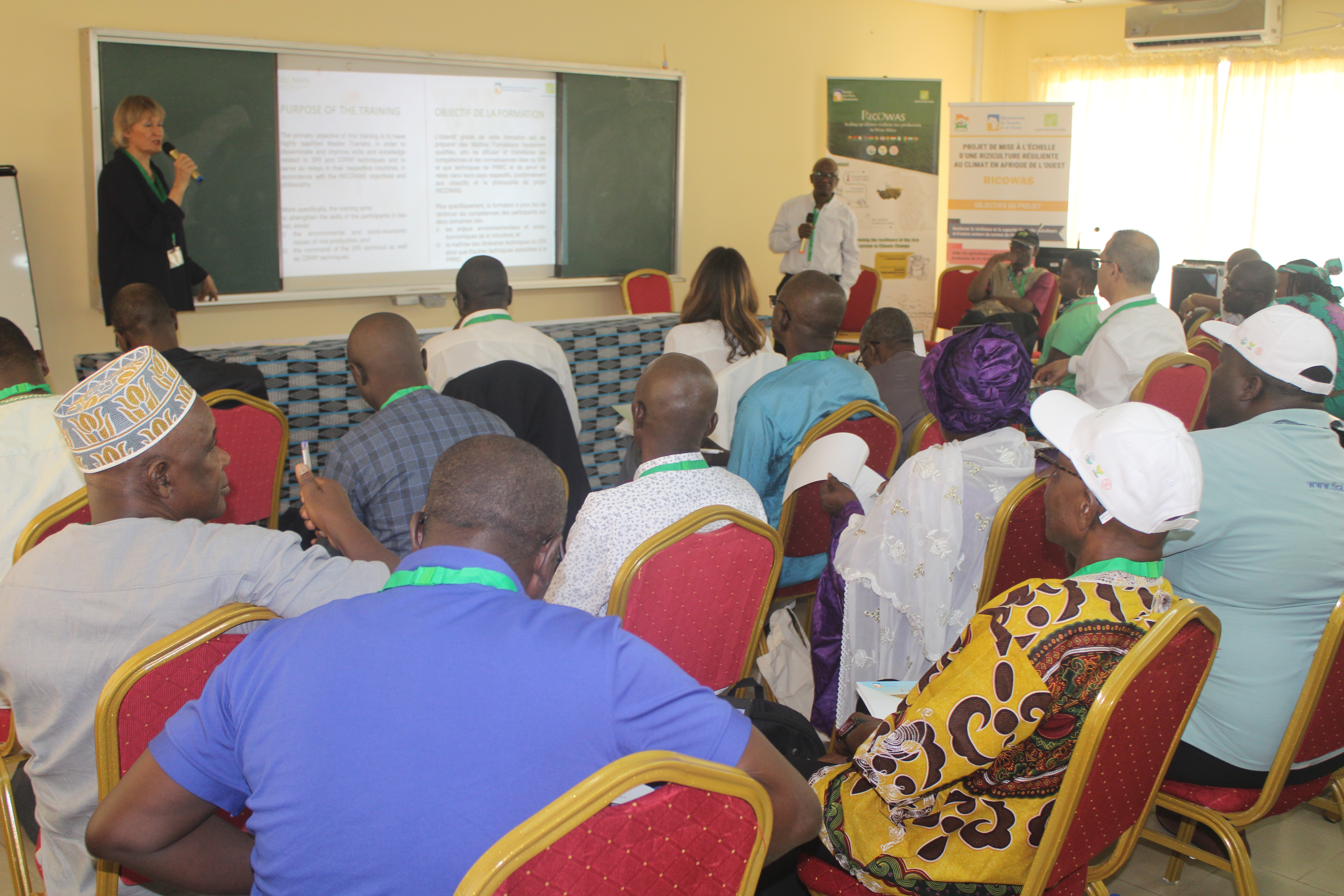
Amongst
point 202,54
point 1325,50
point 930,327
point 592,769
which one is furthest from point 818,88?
point 592,769

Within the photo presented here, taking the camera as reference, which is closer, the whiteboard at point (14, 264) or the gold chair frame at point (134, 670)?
the gold chair frame at point (134, 670)

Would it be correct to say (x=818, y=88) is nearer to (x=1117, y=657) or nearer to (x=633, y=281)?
(x=633, y=281)

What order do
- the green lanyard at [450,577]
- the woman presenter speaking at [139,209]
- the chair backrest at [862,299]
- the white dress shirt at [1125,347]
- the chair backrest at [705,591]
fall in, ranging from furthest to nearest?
the chair backrest at [862,299], the woman presenter speaking at [139,209], the white dress shirt at [1125,347], the chair backrest at [705,591], the green lanyard at [450,577]

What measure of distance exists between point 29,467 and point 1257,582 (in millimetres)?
2441

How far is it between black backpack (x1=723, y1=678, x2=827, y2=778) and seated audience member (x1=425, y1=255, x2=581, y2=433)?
5.51 feet

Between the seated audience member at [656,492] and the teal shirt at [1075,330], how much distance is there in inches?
114

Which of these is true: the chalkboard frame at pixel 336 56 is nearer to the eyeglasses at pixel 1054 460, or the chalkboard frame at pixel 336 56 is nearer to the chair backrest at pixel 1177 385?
the chair backrest at pixel 1177 385

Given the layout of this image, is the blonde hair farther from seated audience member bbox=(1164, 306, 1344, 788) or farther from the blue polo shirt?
seated audience member bbox=(1164, 306, 1344, 788)

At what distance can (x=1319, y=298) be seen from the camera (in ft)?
13.8

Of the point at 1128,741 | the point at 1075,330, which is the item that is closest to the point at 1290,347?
the point at 1128,741

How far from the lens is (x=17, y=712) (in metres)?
1.35

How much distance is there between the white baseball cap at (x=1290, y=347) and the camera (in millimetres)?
1995

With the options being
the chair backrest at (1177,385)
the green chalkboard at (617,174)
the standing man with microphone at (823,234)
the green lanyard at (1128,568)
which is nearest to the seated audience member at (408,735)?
the green lanyard at (1128,568)

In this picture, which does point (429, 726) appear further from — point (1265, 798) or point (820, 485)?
point (820, 485)
